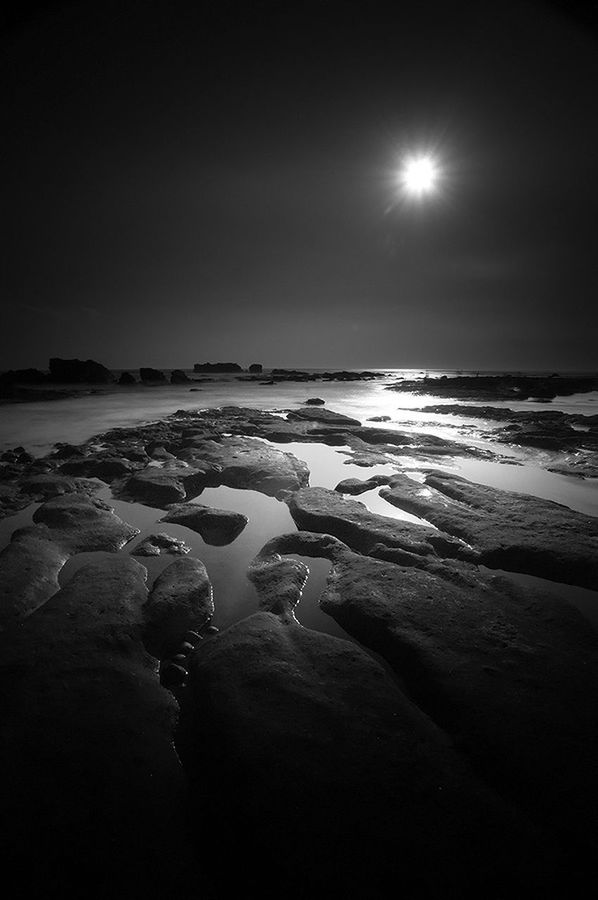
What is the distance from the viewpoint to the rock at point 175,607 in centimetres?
204

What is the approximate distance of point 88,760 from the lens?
1345mm

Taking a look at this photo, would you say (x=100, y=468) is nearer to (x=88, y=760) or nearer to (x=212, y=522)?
(x=212, y=522)

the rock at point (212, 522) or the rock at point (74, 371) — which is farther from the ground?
the rock at point (74, 371)

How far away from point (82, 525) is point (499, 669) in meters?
3.33

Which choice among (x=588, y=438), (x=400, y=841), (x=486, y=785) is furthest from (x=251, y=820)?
(x=588, y=438)

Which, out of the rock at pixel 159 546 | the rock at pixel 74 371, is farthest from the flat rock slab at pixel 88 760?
the rock at pixel 74 371

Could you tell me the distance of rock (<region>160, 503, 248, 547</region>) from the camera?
3.26 metres

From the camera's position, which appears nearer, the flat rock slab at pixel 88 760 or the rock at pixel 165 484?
the flat rock slab at pixel 88 760

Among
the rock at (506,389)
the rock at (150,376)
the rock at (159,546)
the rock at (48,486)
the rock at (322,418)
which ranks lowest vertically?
the rock at (159,546)

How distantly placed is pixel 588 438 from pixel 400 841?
28.7 feet

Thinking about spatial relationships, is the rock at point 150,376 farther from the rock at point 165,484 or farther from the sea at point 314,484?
the rock at point 165,484

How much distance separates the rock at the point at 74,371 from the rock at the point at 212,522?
36.5m

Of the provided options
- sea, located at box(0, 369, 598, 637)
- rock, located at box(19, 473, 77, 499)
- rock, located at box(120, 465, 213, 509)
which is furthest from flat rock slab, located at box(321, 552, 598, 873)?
rock, located at box(19, 473, 77, 499)

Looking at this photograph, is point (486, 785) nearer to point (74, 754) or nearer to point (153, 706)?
point (153, 706)
